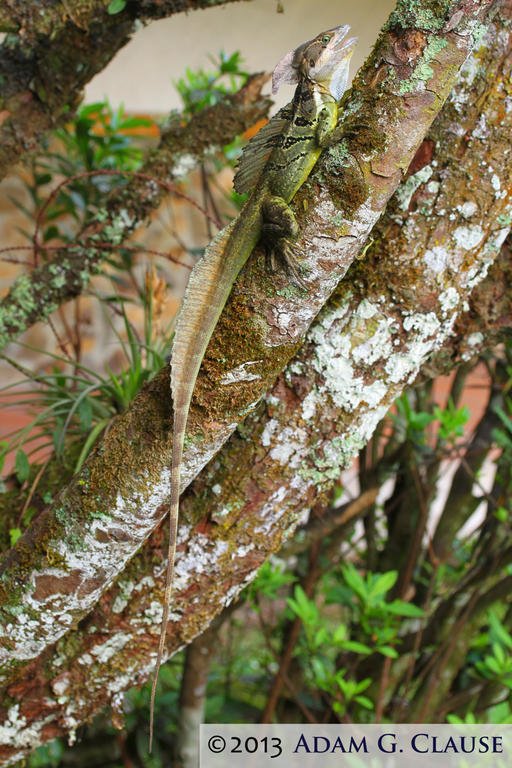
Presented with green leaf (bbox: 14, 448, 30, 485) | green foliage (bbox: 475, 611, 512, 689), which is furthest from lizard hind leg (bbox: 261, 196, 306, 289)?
green foliage (bbox: 475, 611, 512, 689)

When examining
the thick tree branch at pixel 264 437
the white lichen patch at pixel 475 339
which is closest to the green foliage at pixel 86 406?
the thick tree branch at pixel 264 437

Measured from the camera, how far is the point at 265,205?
102 centimetres

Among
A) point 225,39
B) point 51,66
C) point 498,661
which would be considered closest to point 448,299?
point 498,661

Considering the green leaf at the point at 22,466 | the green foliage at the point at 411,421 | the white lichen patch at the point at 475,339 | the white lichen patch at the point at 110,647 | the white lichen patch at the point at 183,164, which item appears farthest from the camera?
the white lichen patch at the point at 183,164

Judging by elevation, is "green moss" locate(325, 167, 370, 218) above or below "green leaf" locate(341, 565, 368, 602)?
above

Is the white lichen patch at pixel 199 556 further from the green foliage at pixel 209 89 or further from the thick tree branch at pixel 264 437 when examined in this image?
the green foliage at pixel 209 89

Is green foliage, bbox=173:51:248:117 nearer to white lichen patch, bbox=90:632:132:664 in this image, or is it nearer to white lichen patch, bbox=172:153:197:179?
white lichen patch, bbox=172:153:197:179

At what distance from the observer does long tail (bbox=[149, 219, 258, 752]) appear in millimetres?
837

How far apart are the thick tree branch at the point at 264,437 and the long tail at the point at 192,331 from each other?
31mm

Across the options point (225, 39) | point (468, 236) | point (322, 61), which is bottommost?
point (468, 236)

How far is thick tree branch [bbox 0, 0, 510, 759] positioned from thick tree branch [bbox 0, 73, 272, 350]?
0.99 m

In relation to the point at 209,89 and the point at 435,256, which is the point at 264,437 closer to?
the point at 435,256

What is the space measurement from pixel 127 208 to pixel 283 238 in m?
1.15

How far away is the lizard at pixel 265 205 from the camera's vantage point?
0.85 metres
